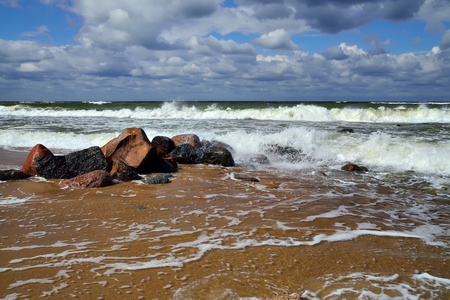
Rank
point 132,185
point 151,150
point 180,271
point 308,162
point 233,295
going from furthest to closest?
point 308,162 → point 151,150 → point 132,185 → point 180,271 → point 233,295

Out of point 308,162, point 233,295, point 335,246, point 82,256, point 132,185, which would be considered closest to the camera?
point 233,295

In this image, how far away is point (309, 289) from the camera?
2.80m

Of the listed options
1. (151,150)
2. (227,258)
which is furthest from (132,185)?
(227,258)

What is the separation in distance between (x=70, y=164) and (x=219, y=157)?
13.2 feet

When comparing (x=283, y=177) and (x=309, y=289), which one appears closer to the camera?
(x=309, y=289)

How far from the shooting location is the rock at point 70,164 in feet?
23.7

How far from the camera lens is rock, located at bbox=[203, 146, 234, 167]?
30.8 ft

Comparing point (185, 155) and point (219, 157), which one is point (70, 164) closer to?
point (185, 155)

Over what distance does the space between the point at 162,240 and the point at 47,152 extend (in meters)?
5.22

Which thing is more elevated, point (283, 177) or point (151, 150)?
point (151, 150)

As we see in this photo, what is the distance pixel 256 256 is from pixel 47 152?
20.6 ft

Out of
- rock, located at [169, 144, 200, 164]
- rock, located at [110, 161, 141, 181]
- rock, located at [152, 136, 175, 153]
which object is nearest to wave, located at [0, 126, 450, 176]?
rock, located at [169, 144, 200, 164]

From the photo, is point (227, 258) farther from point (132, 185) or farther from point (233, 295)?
point (132, 185)

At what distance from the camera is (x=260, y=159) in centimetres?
1002
